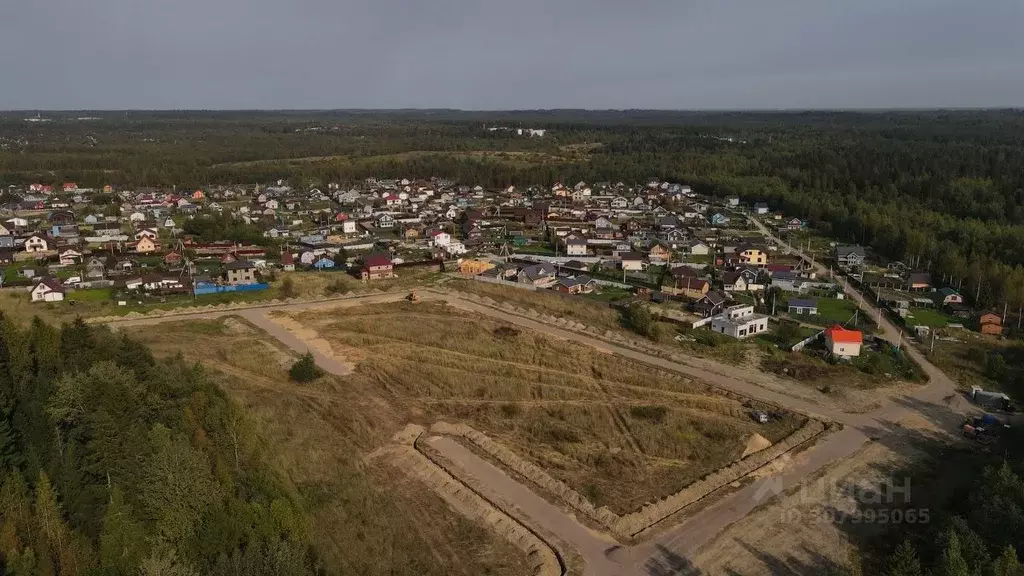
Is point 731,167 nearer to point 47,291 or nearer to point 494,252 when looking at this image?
point 494,252

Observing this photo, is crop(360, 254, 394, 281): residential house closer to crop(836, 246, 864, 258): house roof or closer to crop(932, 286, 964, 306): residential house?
A: crop(836, 246, 864, 258): house roof

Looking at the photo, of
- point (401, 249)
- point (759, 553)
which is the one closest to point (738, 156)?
point (401, 249)

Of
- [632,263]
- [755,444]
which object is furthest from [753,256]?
[755,444]

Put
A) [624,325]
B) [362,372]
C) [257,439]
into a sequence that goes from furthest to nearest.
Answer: [624,325]
[362,372]
[257,439]

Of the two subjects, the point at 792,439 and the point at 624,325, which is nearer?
the point at 792,439

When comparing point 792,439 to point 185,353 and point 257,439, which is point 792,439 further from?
point 185,353

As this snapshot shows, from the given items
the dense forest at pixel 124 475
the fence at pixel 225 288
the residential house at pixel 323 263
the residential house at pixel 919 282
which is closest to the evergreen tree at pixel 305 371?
the dense forest at pixel 124 475
